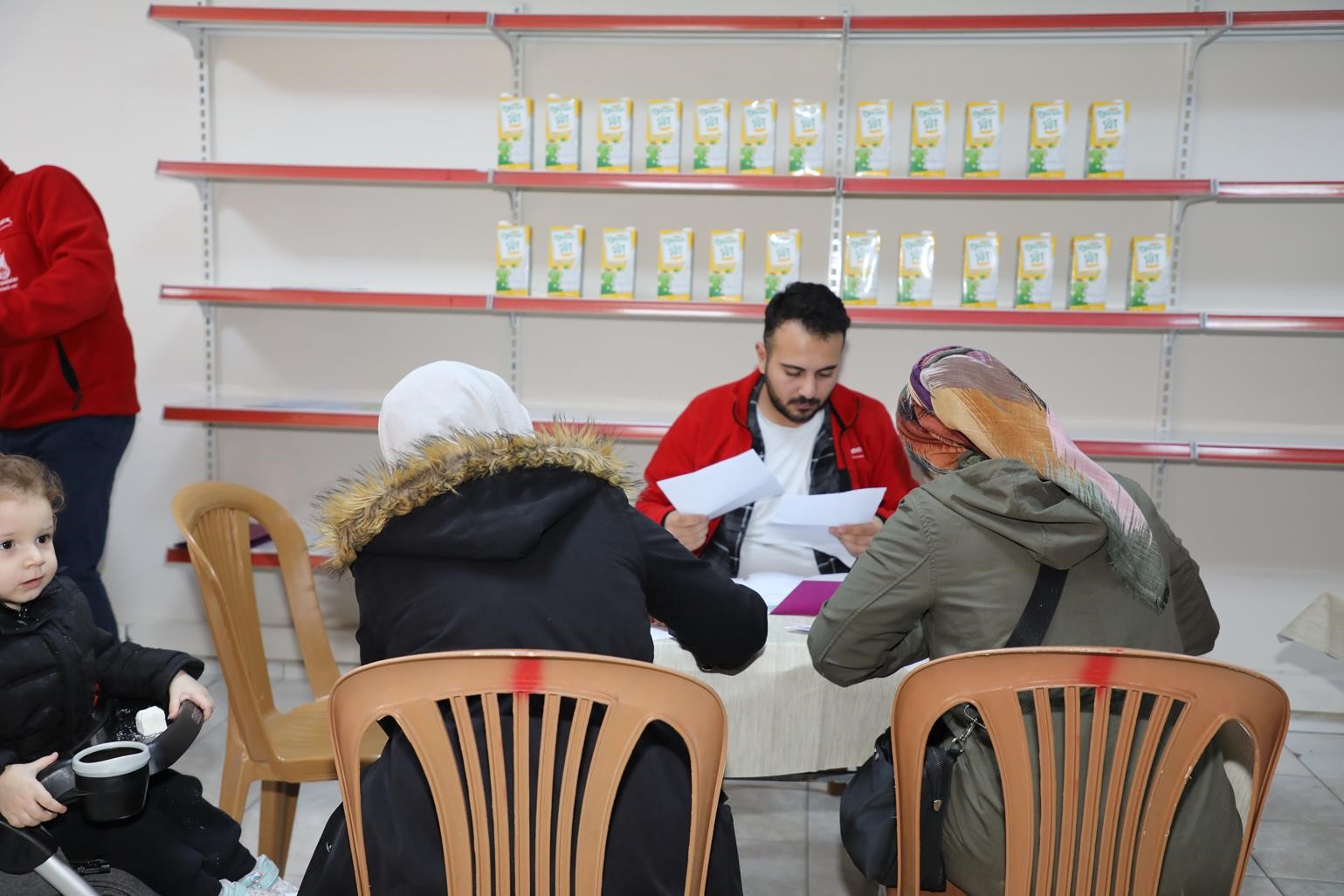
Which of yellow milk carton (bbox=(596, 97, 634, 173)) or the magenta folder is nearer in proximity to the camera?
the magenta folder

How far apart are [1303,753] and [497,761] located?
295cm

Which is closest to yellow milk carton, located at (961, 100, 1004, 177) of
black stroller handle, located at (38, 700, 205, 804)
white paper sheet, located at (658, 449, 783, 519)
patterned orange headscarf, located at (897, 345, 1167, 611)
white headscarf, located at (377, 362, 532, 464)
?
white paper sheet, located at (658, 449, 783, 519)

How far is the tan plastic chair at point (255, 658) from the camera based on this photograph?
6.25 ft

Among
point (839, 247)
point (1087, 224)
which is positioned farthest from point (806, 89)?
point (1087, 224)

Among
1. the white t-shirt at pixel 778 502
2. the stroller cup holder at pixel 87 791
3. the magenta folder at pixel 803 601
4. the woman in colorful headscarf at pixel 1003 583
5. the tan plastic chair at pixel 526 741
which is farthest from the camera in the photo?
the white t-shirt at pixel 778 502

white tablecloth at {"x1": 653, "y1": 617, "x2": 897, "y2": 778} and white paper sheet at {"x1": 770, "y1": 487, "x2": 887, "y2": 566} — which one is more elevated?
white paper sheet at {"x1": 770, "y1": 487, "x2": 887, "y2": 566}

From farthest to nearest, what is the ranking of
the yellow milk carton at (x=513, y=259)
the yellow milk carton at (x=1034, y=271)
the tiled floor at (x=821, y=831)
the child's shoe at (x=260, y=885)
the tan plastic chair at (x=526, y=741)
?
1. the yellow milk carton at (x=513, y=259)
2. the yellow milk carton at (x=1034, y=271)
3. the tiled floor at (x=821, y=831)
4. the child's shoe at (x=260, y=885)
5. the tan plastic chair at (x=526, y=741)

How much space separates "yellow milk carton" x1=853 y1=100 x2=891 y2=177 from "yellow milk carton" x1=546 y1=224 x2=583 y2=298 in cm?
87

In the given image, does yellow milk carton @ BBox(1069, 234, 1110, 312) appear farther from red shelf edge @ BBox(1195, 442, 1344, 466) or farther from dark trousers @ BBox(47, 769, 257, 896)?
dark trousers @ BBox(47, 769, 257, 896)

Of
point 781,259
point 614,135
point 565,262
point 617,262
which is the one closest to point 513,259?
point 565,262

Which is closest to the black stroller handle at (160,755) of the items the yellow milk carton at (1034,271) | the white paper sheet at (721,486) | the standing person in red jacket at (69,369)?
A: the white paper sheet at (721,486)

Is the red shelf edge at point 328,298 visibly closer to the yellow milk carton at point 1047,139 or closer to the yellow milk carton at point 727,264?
the yellow milk carton at point 727,264

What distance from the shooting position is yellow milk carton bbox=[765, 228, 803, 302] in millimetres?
3098

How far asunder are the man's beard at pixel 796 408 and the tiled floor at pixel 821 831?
966mm
